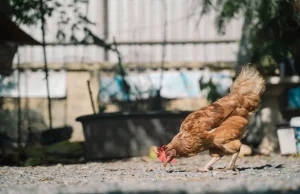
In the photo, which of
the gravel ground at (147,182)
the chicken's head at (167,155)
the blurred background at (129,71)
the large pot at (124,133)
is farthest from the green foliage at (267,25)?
the gravel ground at (147,182)

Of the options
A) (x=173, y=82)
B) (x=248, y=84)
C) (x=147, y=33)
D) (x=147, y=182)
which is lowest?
(x=147, y=182)

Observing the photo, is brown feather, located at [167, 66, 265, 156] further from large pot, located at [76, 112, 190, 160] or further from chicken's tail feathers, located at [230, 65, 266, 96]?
large pot, located at [76, 112, 190, 160]

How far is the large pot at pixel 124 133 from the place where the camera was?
1256 centimetres

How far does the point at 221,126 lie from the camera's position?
8516 mm

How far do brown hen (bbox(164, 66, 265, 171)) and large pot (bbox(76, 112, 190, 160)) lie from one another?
3673mm

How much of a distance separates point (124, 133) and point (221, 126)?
431 cm

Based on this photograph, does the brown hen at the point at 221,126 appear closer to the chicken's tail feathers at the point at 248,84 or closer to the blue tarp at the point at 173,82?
the chicken's tail feathers at the point at 248,84

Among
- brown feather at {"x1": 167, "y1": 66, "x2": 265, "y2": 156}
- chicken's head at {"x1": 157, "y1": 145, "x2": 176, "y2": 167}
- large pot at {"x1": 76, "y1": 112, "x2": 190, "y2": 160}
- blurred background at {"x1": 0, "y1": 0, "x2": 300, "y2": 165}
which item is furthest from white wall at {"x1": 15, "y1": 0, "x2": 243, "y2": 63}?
chicken's head at {"x1": 157, "y1": 145, "x2": 176, "y2": 167}

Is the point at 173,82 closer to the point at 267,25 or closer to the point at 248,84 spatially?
the point at 267,25

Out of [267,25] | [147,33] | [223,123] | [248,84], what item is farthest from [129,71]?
[223,123]

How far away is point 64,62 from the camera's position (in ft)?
54.7

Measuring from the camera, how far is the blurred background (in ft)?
41.3

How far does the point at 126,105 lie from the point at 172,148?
7.19 meters

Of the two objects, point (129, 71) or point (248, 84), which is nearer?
point (248, 84)
